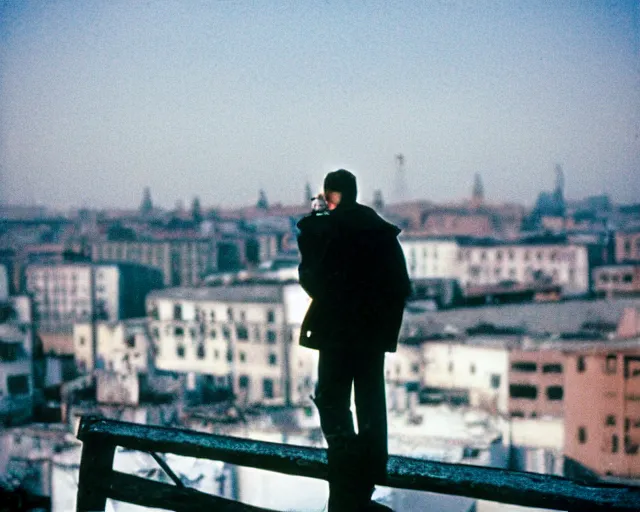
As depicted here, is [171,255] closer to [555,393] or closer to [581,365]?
[555,393]

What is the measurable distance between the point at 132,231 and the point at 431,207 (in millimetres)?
8621

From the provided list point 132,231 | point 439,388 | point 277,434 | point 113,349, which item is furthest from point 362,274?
point 132,231

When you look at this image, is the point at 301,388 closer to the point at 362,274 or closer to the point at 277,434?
the point at 277,434

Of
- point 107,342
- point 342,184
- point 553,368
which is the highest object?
point 342,184

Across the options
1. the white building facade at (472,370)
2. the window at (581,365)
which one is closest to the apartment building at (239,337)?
the white building facade at (472,370)

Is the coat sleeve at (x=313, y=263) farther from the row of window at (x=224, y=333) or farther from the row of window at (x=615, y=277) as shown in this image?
the row of window at (x=615, y=277)

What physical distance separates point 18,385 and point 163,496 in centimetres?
1155

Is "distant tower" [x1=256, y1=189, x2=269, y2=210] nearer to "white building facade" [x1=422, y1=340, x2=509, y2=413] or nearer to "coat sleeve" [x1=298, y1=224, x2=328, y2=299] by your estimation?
"white building facade" [x1=422, y1=340, x2=509, y2=413]

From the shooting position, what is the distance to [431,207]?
22.3m

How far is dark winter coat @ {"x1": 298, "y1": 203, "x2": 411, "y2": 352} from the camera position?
132 cm

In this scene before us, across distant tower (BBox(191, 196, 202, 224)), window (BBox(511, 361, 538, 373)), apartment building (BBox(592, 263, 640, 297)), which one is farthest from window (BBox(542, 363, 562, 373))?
distant tower (BBox(191, 196, 202, 224))

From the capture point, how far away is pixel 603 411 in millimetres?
9289

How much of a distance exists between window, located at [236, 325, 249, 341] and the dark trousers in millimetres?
13350

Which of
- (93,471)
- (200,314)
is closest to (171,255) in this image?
(200,314)
